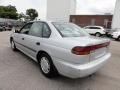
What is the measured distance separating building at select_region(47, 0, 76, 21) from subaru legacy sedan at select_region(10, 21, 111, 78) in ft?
110

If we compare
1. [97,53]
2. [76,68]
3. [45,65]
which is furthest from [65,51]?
[45,65]

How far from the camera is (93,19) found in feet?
107

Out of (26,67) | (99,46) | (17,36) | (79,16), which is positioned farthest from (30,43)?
(79,16)

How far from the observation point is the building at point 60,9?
122 feet

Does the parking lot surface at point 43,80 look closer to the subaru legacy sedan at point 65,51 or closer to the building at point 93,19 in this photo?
the subaru legacy sedan at point 65,51

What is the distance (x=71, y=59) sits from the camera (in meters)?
2.66

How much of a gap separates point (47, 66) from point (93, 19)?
1229 inches

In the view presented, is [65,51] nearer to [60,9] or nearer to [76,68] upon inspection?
[76,68]

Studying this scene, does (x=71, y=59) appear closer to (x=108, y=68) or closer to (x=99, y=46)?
(x=99, y=46)

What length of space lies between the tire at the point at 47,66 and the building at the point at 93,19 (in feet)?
97.7

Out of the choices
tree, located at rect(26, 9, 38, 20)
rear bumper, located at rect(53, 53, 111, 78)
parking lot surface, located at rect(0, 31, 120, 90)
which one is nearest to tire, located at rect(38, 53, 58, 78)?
parking lot surface, located at rect(0, 31, 120, 90)

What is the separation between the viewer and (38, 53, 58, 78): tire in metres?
3.23

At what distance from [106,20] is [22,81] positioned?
30.6 meters

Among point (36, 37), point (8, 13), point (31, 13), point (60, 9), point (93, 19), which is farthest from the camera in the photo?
point (31, 13)
